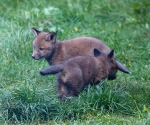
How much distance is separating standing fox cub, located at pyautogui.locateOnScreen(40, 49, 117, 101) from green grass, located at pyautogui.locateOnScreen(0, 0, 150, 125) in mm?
198

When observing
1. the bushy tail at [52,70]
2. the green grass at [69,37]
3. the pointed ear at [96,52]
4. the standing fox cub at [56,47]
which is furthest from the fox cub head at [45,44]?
the bushy tail at [52,70]

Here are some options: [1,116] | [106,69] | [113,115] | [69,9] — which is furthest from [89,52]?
[69,9]

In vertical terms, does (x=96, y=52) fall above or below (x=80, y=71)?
above

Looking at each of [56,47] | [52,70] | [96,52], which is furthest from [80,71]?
[56,47]

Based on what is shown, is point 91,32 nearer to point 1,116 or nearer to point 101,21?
point 101,21

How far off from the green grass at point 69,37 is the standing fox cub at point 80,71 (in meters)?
0.20

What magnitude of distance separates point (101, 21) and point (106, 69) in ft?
13.9

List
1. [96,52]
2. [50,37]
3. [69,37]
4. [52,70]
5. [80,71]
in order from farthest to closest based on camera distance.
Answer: [69,37] < [50,37] < [96,52] < [80,71] < [52,70]

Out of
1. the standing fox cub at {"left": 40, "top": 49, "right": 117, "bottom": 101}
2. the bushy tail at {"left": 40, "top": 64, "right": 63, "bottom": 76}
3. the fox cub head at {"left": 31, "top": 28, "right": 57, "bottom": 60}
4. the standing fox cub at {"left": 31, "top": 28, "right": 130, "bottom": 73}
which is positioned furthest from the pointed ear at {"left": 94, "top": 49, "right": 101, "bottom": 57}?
the fox cub head at {"left": 31, "top": 28, "right": 57, "bottom": 60}

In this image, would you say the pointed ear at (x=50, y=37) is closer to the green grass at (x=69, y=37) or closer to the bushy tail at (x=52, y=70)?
the green grass at (x=69, y=37)

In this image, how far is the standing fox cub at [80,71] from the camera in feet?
26.5

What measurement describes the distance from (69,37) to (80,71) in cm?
304

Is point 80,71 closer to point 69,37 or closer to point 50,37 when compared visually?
point 50,37

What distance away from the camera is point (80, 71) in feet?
26.7
